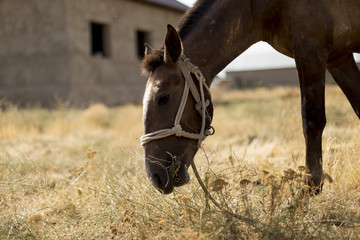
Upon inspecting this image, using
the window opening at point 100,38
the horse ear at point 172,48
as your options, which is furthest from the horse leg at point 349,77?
the window opening at point 100,38

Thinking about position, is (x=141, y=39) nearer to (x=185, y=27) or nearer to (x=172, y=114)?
(x=185, y=27)

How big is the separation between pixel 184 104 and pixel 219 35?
590 mm

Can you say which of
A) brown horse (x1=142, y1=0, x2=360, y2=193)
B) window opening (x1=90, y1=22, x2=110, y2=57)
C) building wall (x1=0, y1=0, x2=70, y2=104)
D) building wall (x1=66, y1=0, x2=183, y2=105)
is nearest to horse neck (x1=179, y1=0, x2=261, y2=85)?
brown horse (x1=142, y1=0, x2=360, y2=193)

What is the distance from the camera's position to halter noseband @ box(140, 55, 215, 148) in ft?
6.59

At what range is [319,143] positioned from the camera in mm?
2377

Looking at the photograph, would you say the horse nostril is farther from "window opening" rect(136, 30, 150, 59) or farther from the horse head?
"window opening" rect(136, 30, 150, 59)

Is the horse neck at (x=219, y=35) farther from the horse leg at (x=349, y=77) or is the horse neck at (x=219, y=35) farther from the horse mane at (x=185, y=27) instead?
the horse leg at (x=349, y=77)

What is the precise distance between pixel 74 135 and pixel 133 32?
7486mm

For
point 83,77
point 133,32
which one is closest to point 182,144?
point 83,77

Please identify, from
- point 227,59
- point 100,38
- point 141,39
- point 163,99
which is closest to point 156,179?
point 163,99

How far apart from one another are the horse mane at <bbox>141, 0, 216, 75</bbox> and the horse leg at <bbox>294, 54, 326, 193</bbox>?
71 centimetres

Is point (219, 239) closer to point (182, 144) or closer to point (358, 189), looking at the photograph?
point (182, 144)

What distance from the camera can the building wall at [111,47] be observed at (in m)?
11.1

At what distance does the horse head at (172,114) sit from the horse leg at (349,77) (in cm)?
116
